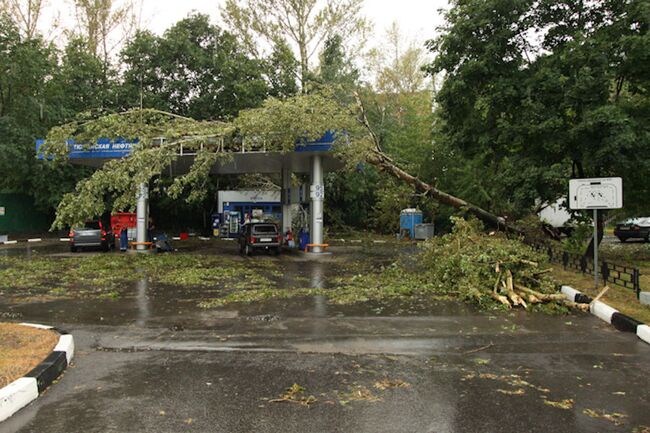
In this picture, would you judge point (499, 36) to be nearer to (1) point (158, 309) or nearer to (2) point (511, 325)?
(2) point (511, 325)

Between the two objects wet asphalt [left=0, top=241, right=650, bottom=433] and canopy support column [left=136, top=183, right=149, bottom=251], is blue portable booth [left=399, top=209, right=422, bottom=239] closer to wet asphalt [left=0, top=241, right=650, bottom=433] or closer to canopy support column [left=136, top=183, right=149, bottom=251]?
canopy support column [left=136, top=183, right=149, bottom=251]

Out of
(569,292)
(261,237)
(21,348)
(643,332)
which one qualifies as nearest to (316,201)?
(261,237)

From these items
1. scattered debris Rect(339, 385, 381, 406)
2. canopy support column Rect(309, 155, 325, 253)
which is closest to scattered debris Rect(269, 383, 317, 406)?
scattered debris Rect(339, 385, 381, 406)

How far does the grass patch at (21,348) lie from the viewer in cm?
522

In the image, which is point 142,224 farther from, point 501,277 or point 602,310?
point 602,310

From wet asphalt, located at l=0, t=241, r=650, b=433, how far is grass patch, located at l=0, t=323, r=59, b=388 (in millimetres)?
401

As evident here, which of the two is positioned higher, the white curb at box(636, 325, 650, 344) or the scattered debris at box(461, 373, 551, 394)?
the white curb at box(636, 325, 650, 344)

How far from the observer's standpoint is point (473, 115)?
53.9ft

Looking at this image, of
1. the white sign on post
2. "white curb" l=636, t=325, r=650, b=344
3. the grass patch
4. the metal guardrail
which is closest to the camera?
the grass patch

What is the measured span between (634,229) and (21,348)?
26.9 m

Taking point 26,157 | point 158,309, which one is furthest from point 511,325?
point 26,157

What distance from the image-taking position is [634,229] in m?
24.8

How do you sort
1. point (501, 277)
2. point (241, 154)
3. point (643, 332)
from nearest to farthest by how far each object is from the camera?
point (643, 332), point (501, 277), point (241, 154)

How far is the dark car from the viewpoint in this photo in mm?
21023
